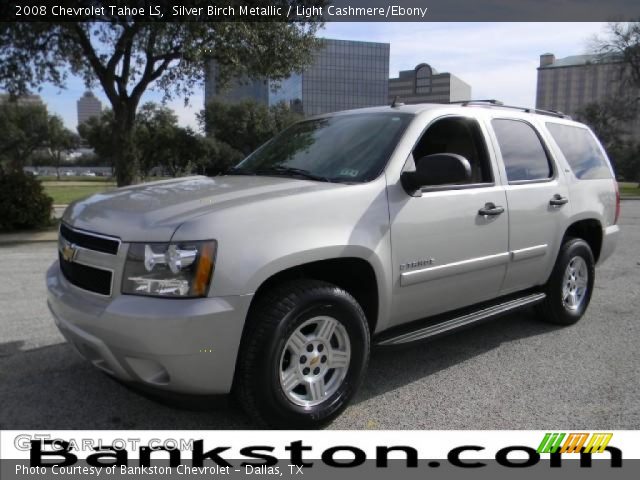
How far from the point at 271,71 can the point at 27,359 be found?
993 cm

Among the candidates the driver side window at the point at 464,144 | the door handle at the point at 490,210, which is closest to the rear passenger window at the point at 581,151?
the driver side window at the point at 464,144

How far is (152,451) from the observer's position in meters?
2.92

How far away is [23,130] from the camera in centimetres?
6400

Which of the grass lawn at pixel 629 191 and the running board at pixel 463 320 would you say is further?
the grass lawn at pixel 629 191

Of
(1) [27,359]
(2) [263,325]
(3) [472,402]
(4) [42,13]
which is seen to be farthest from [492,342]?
(4) [42,13]

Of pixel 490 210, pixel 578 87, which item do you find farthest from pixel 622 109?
pixel 490 210

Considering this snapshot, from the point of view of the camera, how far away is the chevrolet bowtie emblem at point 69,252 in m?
3.13

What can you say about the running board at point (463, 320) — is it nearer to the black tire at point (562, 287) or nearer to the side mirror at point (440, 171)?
the black tire at point (562, 287)

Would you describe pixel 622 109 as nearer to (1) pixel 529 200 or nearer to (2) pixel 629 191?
(2) pixel 629 191

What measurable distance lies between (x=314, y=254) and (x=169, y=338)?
2.88ft

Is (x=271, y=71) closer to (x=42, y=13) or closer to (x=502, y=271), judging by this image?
(x=42, y=13)

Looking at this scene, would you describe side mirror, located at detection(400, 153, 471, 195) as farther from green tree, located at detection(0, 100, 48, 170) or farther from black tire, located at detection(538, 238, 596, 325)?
green tree, located at detection(0, 100, 48, 170)

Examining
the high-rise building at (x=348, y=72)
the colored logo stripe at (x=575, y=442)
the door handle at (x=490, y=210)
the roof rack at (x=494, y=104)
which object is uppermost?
the high-rise building at (x=348, y=72)

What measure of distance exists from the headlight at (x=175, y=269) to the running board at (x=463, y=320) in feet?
4.33
